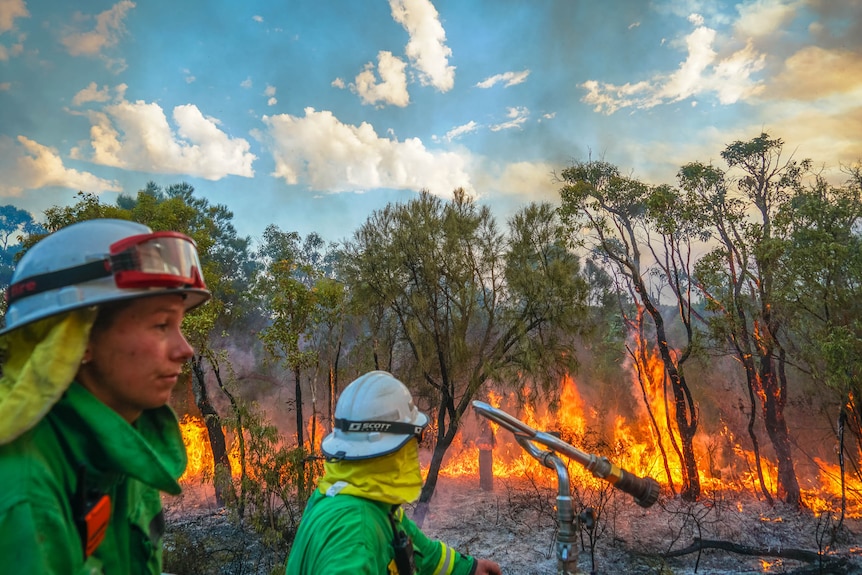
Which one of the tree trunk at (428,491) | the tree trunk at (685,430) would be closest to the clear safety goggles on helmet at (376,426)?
the tree trunk at (428,491)

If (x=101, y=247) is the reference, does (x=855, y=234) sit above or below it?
above

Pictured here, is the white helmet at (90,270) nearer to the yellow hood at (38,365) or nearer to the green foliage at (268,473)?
the yellow hood at (38,365)

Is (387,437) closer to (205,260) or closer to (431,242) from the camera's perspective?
(431,242)

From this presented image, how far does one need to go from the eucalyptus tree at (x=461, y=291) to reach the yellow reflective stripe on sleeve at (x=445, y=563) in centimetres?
1118

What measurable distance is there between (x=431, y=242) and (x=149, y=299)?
43.6ft

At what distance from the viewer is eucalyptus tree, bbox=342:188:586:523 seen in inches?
566

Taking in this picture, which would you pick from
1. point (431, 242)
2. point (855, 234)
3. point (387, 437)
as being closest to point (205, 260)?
point (431, 242)

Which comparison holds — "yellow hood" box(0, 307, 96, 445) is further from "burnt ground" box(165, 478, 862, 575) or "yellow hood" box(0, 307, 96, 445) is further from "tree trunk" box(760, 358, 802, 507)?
"tree trunk" box(760, 358, 802, 507)

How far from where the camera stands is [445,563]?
294 cm

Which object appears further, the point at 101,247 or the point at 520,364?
the point at 520,364

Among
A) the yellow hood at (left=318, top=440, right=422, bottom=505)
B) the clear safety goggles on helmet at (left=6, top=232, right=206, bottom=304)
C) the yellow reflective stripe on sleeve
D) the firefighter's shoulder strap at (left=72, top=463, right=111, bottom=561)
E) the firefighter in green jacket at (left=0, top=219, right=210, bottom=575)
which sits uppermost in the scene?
the clear safety goggles on helmet at (left=6, top=232, right=206, bottom=304)

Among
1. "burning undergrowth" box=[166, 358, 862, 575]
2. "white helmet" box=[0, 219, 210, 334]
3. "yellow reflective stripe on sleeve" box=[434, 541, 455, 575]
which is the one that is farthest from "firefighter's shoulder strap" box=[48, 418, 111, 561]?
"burning undergrowth" box=[166, 358, 862, 575]

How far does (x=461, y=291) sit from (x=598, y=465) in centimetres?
1231

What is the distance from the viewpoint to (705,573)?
33.3 feet
